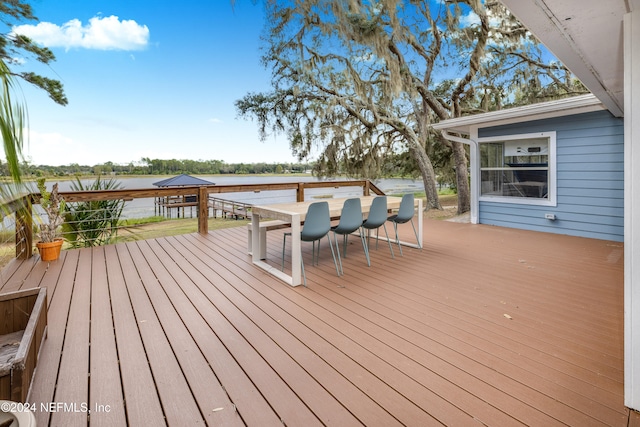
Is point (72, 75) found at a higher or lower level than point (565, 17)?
higher

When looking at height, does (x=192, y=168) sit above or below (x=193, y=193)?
above

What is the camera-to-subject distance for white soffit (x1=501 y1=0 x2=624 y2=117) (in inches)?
62.6

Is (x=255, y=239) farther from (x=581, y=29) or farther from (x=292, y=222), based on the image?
(x=581, y=29)

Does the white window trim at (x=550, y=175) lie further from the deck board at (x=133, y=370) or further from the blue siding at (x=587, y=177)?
the deck board at (x=133, y=370)

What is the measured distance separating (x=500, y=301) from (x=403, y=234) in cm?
281

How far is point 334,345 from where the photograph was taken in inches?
81.1

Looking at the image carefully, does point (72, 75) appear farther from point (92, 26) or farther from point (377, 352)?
point (377, 352)

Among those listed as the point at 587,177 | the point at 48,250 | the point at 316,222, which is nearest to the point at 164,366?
the point at 316,222

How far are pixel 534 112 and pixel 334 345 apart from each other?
4884 mm

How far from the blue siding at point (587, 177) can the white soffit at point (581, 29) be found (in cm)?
267

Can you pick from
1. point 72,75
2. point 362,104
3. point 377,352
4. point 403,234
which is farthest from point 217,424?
point 72,75

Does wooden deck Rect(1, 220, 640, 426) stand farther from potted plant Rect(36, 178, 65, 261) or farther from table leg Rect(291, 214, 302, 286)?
potted plant Rect(36, 178, 65, 261)

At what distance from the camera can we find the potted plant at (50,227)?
13.3 ft

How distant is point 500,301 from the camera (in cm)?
272
